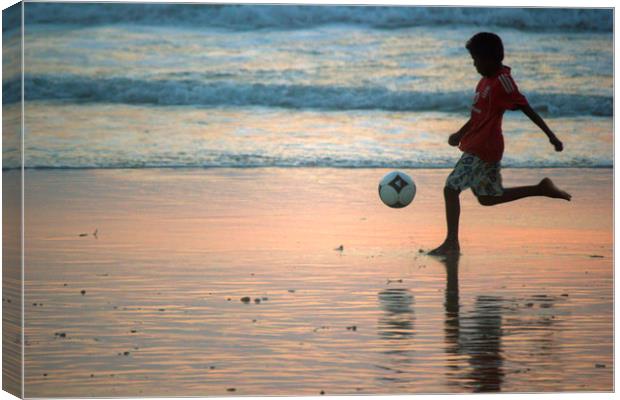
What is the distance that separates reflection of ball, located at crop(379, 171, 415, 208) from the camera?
37.2 ft

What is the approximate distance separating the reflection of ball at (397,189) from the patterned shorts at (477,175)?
52 cm

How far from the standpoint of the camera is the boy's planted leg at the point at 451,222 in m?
11.0

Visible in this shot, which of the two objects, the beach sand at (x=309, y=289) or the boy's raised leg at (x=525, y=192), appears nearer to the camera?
the beach sand at (x=309, y=289)

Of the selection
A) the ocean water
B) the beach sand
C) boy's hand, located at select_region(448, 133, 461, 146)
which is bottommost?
the beach sand

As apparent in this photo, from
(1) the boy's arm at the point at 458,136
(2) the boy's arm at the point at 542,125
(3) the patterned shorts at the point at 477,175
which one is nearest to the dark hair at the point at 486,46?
(2) the boy's arm at the point at 542,125

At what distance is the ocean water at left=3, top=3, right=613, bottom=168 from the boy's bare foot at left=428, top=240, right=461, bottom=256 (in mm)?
847

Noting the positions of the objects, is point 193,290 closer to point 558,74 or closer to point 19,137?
point 19,137

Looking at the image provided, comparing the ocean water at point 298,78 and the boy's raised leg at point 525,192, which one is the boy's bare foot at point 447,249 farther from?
the ocean water at point 298,78

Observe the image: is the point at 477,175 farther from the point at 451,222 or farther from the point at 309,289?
the point at 309,289

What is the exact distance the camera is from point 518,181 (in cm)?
1259

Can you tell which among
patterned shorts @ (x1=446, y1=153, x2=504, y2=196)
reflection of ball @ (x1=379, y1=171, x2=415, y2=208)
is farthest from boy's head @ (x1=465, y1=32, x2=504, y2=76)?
reflection of ball @ (x1=379, y1=171, x2=415, y2=208)

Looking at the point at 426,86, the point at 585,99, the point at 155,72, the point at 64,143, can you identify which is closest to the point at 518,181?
the point at 426,86

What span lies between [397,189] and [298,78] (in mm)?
1101

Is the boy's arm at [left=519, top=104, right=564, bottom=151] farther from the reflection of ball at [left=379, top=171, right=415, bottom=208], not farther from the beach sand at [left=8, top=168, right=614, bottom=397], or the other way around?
the reflection of ball at [left=379, top=171, right=415, bottom=208]
